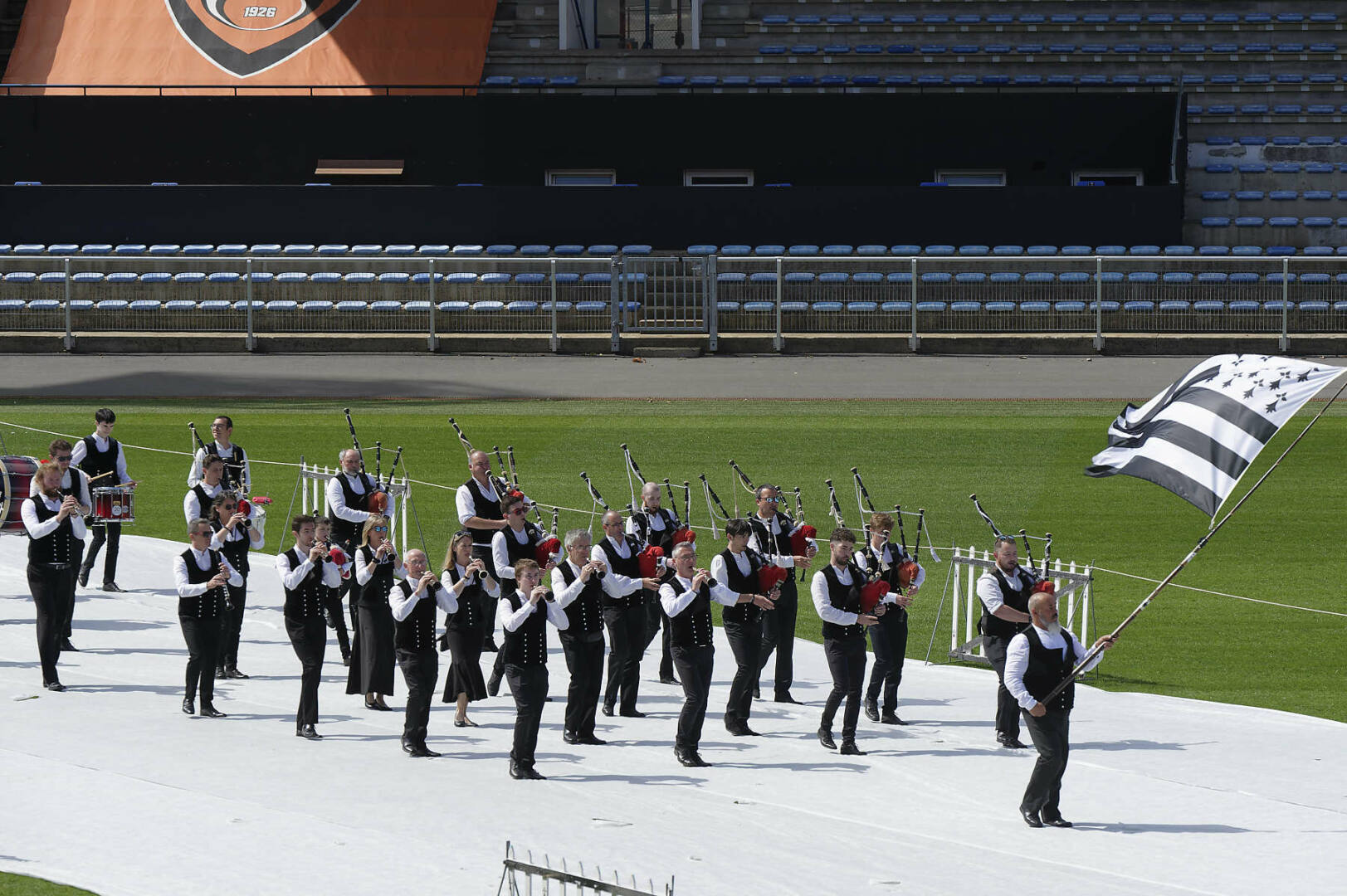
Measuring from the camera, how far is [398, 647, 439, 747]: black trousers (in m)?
13.0

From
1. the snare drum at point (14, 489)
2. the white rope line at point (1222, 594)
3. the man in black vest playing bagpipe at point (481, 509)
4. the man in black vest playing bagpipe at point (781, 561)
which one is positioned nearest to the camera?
the man in black vest playing bagpipe at point (781, 561)

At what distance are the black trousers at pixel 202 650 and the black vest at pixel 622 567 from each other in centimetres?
319

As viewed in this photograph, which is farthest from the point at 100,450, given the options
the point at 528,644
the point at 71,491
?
the point at 528,644

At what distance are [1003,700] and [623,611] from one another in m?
3.19

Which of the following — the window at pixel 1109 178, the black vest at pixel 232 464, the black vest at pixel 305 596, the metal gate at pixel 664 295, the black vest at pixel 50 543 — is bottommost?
the black vest at pixel 305 596

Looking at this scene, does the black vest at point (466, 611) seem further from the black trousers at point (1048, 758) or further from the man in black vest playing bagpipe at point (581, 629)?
the black trousers at point (1048, 758)

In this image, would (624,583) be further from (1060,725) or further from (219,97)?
(219,97)

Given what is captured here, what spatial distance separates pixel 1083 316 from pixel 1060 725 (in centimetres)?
2362

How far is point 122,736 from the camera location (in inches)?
529

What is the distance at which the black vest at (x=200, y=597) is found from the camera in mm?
13906

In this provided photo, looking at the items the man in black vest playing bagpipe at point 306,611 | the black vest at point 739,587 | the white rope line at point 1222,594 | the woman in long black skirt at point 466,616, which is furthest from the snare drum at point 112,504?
the white rope line at point 1222,594

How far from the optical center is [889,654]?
46.4 ft

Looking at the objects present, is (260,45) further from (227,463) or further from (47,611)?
(47,611)

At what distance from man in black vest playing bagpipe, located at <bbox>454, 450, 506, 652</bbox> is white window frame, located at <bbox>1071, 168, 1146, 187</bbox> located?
83.9 ft
